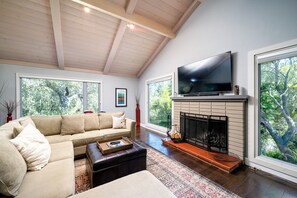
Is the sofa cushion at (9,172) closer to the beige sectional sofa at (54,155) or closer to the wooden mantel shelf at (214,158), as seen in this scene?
the beige sectional sofa at (54,155)

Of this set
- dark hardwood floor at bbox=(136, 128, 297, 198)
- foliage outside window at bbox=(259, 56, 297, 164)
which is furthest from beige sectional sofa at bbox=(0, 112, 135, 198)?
foliage outside window at bbox=(259, 56, 297, 164)

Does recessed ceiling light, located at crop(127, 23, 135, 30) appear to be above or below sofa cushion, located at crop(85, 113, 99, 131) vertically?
above

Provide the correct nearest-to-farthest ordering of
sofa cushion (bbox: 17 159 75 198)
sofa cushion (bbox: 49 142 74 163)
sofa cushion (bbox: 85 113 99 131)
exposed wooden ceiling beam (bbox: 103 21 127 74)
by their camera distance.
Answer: sofa cushion (bbox: 17 159 75 198) → sofa cushion (bbox: 49 142 74 163) → sofa cushion (bbox: 85 113 99 131) → exposed wooden ceiling beam (bbox: 103 21 127 74)

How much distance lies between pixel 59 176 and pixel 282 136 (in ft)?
10.5

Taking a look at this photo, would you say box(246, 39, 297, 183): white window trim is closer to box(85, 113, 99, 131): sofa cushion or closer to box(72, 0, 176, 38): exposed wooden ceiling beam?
box(72, 0, 176, 38): exposed wooden ceiling beam

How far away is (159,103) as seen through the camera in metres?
4.74

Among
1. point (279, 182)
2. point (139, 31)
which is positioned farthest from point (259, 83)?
point (139, 31)

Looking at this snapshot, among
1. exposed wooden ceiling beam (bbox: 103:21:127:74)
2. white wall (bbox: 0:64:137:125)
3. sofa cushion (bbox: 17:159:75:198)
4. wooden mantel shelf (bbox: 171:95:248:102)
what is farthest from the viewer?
white wall (bbox: 0:64:137:125)

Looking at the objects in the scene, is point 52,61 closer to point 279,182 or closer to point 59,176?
point 59,176

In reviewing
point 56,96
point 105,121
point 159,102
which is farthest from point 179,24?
point 56,96

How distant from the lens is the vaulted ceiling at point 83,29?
273cm

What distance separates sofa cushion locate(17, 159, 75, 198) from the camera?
105 centimetres

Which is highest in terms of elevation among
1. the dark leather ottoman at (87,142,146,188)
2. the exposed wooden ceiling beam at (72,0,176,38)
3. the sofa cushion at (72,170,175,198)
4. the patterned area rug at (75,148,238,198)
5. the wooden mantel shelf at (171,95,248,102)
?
the exposed wooden ceiling beam at (72,0,176,38)

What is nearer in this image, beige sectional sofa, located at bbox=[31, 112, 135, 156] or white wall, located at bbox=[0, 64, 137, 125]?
beige sectional sofa, located at bbox=[31, 112, 135, 156]
